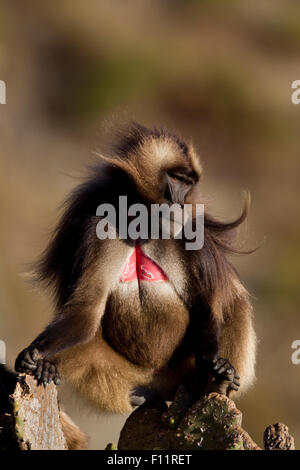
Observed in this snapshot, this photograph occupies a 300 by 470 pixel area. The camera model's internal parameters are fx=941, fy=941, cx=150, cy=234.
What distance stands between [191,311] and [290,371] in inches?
226

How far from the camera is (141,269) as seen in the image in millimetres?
3732

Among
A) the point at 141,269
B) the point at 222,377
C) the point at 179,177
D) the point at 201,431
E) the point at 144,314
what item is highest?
the point at 179,177

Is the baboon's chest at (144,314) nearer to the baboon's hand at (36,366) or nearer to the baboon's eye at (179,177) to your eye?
the baboon's eye at (179,177)

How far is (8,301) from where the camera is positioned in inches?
330

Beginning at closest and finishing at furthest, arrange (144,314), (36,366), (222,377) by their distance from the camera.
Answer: (36,366)
(222,377)
(144,314)

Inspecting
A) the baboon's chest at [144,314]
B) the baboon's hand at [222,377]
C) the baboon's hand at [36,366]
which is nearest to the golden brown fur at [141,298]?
the baboon's chest at [144,314]

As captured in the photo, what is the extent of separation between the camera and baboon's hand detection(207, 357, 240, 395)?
134 inches

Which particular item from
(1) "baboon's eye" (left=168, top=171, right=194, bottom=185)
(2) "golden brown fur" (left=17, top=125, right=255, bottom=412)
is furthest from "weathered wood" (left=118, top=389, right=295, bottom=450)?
(1) "baboon's eye" (left=168, top=171, right=194, bottom=185)

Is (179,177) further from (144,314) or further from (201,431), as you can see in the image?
(201,431)

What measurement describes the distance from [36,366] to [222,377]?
683mm

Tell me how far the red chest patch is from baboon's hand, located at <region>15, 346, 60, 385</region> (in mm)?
567

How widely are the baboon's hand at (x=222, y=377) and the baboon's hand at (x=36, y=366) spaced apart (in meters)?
0.58

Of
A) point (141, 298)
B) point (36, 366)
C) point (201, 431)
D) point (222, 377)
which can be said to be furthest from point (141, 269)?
point (201, 431)
